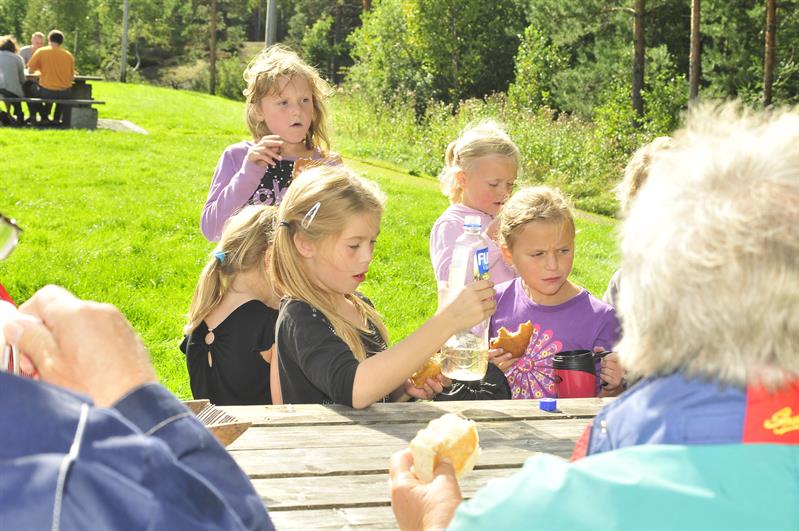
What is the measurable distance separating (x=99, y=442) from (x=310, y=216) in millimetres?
1924

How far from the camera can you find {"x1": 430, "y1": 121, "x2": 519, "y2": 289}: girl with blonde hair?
13.4ft

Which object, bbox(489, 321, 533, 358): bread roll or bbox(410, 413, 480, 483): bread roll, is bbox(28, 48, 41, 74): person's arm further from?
bbox(410, 413, 480, 483): bread roll

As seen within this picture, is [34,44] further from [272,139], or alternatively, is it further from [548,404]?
[548,404]

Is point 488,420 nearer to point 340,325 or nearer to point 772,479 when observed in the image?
point 340,325

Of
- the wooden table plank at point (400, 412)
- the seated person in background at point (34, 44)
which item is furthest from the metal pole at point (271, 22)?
the seated person in background at point (34, 44)

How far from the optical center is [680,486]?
3.65 feet

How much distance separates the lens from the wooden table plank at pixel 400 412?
7.93 feet

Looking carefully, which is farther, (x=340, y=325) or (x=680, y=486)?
(x=340, y=325)

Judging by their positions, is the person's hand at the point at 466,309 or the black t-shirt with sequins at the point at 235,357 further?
the black t-shirt with sequins at the point at 235,357

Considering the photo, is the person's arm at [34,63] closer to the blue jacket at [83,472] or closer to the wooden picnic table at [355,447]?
the wooden picnic table at [355,447]

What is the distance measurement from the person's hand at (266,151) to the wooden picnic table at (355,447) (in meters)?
1.57

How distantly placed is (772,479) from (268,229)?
2.52 meters

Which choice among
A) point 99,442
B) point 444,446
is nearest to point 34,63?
point 444,446

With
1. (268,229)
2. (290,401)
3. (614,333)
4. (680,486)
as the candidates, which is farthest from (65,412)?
(614,333)
